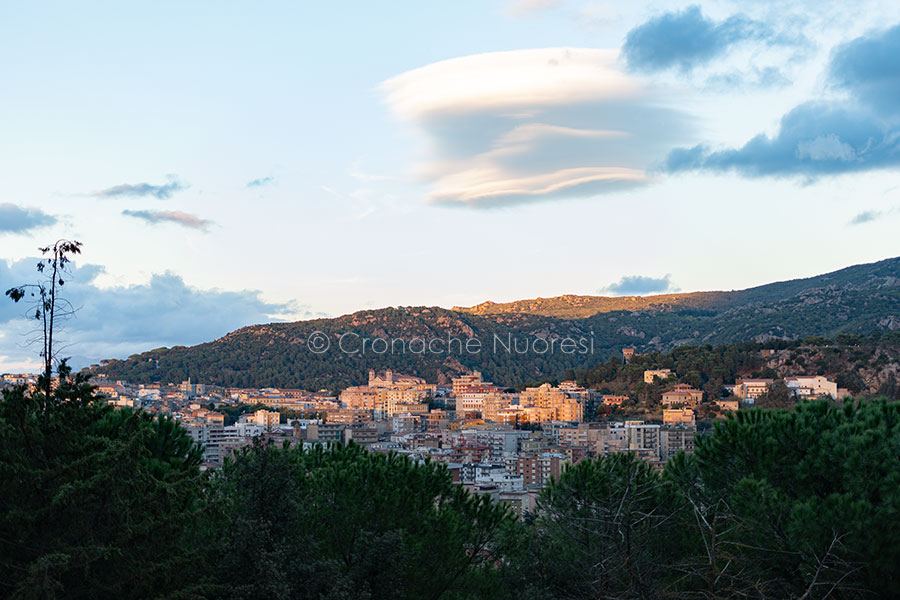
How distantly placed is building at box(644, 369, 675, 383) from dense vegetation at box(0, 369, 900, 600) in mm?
59564

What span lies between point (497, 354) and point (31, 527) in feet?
368

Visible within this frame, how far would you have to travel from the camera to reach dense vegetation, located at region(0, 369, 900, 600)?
292 inches

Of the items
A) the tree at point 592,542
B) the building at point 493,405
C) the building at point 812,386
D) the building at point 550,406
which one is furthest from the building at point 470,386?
the tree at point 592,542

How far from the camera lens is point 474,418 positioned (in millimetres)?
83938

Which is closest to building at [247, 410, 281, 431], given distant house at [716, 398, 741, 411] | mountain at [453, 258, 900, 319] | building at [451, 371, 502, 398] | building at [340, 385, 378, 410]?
building at [340, 385, 378, 410]

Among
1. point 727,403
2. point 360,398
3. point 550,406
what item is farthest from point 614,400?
point 360,398

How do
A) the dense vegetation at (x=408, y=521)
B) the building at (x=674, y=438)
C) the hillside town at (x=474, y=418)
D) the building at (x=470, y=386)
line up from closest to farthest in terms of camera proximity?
1. the dense vegetation at (x=408, y=521)
2. the hillside town at (x=474, y=418)
3. the building at (x=674, y=438)
4. the building at (x=470, y=386)

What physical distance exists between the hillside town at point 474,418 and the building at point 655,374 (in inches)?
3.6

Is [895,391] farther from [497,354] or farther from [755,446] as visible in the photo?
[497,354]

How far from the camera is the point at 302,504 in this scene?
9.45 m

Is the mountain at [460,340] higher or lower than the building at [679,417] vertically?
higher

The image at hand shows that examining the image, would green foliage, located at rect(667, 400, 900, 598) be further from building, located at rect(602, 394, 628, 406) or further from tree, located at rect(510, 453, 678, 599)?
building, located at rect(602, 394, 628, 406)

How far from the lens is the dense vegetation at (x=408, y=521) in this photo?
7418 mm

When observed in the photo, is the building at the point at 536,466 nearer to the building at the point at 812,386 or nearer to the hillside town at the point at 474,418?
the hillside town at the point at 474,418
